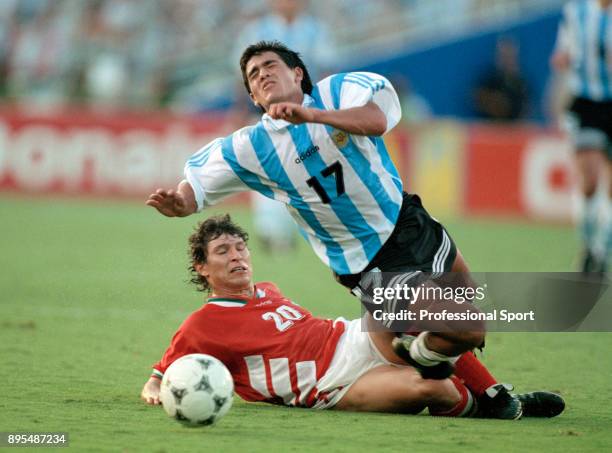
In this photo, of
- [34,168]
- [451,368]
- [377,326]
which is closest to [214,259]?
[377,326]

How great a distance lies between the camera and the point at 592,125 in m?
9.27

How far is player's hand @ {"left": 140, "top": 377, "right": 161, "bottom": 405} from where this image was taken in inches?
197

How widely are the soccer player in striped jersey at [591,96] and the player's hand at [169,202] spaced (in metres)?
4.83

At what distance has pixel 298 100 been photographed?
17.6 feet

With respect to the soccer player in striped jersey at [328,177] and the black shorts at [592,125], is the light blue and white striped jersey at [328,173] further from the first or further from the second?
the black shorts at [592,125]

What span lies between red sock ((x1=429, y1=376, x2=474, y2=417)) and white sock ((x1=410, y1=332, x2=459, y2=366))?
263mm

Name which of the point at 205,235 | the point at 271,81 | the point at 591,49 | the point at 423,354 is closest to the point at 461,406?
the point at 423,354

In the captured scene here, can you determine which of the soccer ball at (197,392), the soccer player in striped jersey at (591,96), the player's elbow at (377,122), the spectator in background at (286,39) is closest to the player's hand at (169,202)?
the soccer ball at (197,392)

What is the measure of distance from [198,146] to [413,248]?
482 inches

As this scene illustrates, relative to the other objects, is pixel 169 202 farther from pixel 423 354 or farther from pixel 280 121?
pixel 423 354

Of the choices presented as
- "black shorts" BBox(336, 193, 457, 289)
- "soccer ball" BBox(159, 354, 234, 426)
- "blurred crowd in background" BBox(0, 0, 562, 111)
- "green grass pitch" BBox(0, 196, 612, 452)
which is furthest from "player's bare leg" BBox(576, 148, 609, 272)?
"blurred crowd in background" BBox(0, 0, 562, 111)

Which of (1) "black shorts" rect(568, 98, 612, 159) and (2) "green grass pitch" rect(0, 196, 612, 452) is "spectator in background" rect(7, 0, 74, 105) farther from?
(1) "black shorts" rect(568, 98, 612, 159)

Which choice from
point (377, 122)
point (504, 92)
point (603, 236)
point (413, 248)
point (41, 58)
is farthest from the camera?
point (41, 58)

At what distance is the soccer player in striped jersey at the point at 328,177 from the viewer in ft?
17.2
